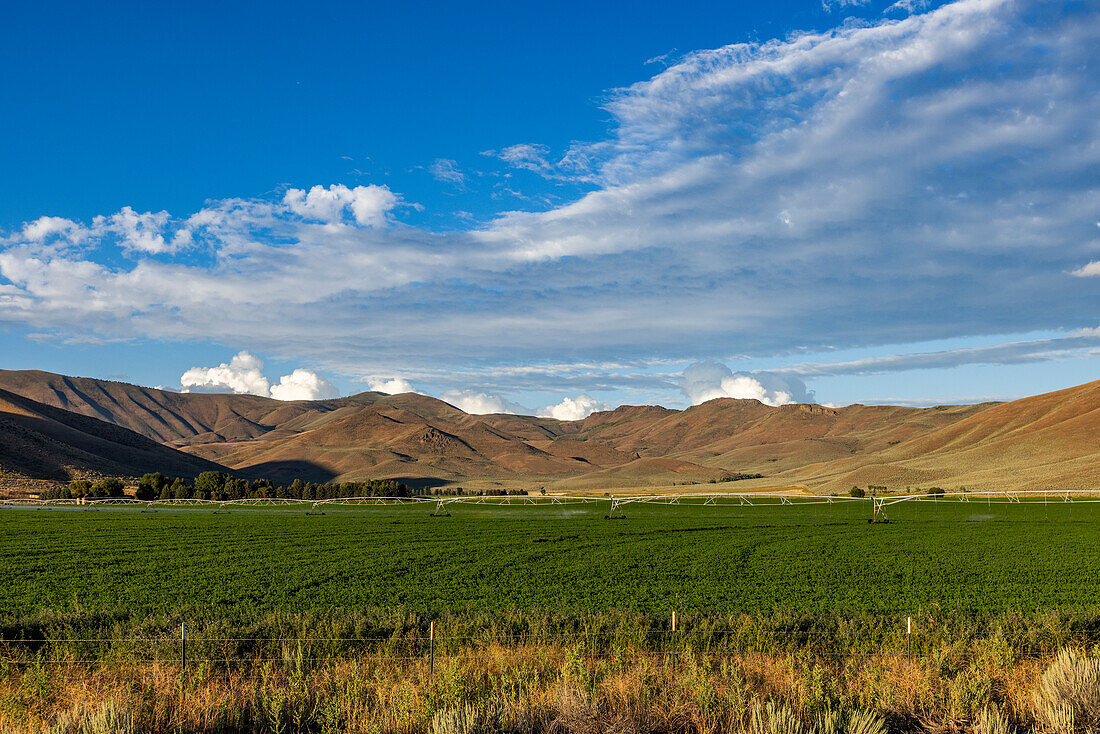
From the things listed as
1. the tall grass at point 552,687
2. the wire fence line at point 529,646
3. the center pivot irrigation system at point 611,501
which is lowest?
the center pivot irrigation system at point 611,501

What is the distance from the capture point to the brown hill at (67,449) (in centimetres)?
13062

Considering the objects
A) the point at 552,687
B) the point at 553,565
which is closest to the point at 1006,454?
the point at 553,565

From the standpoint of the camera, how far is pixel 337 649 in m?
15.2

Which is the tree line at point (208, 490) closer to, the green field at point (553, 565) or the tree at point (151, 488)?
the tree at point (151, 488)

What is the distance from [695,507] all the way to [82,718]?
99.9m

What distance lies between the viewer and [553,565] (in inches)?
1528

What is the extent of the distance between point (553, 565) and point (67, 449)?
143856 mm

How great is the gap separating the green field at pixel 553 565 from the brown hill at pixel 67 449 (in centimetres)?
7034

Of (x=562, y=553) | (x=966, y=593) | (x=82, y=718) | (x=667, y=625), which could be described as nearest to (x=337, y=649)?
(x=82, y=718)

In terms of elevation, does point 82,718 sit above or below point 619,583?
above

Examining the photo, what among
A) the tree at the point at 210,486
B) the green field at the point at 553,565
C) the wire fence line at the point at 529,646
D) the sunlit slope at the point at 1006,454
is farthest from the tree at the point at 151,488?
the sunlit slope at the point at 1006,454

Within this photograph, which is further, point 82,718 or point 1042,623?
point 1042,623

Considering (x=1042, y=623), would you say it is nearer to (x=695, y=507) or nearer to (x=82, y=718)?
(x=82, y=718)

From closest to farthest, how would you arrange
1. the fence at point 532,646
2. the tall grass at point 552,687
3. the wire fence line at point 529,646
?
the tall grass at point 552,687
the fence at point 532,646
the wire fence line at point 529,646
